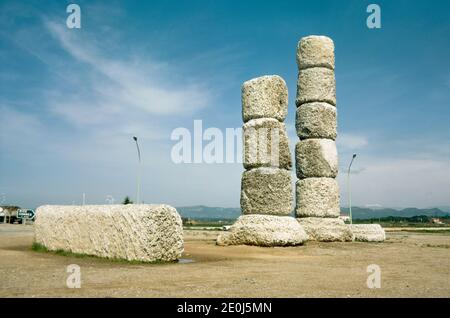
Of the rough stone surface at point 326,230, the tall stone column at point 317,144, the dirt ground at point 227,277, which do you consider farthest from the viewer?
the tall stone column at point 317,144

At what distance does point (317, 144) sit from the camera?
49.9 feet

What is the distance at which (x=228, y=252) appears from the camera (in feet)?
34.9

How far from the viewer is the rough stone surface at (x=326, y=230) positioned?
1425cm

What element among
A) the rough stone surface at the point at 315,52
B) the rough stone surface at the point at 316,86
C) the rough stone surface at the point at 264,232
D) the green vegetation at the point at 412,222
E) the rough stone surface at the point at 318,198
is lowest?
the green vegetation at the point at 412,222

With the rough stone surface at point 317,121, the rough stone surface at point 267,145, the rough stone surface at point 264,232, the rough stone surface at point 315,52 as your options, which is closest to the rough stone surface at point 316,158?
the rough stone surface at point 317,121

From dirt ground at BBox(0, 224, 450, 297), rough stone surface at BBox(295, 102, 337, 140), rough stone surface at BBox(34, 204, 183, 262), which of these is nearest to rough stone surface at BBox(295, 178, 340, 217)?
rough stone surface at BBox(295, 102, 337, 140)

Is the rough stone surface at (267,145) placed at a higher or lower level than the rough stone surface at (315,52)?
lower

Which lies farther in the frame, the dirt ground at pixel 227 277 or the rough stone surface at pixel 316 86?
the rough stone surface at pixel 316 86

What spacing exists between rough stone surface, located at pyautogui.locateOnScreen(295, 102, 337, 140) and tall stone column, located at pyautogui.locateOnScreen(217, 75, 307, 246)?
2600 millimetres

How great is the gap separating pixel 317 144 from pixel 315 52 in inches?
Answer: 136

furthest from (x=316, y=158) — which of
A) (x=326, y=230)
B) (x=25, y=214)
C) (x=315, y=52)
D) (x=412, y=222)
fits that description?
(x=412, y=222)

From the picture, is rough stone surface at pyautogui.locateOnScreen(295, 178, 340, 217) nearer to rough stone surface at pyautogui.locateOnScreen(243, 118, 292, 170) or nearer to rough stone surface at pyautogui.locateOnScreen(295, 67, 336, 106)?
rough stone surface at pyautogui.locateOnScreen(243, 118, 292, 170)

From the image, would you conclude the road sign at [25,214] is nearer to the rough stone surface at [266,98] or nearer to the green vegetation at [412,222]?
the rough stone surface at [266,98]

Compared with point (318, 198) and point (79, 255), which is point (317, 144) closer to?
point (318, 198)
